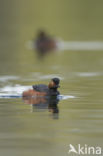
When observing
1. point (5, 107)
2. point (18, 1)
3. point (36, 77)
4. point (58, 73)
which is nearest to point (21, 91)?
point (5, 107)

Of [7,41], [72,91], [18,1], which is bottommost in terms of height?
[72,91]

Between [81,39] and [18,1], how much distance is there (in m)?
49.5

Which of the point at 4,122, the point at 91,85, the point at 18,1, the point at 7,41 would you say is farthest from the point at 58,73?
the point at 18,1

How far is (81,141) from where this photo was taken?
45.0 ft

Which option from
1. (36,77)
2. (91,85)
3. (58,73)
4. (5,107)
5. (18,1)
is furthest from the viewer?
(18,1)

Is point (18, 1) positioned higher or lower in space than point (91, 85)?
higher

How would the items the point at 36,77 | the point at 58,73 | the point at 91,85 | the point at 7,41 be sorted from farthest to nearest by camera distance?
the point at 7,41 < the point at 58,73 < the point at 36,77 < the point at 91,85

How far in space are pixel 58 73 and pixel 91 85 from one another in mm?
4675

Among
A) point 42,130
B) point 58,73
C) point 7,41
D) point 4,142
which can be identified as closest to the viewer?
point 4,142

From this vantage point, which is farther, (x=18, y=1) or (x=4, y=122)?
(x=18, y=1)

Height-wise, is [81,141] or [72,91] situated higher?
Answer: [72,91]

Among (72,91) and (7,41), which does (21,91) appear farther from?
(7,41)

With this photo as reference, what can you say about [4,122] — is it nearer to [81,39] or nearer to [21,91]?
[21,91]

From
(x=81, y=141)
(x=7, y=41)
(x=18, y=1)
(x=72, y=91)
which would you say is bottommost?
(x=81, y=141)
